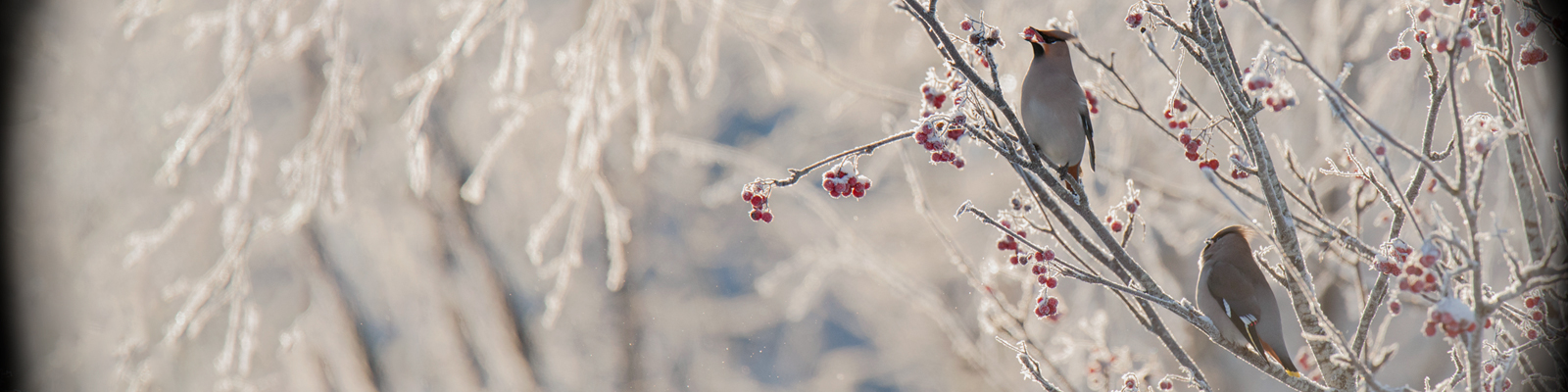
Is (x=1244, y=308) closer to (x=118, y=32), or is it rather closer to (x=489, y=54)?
(x=489, y=54)

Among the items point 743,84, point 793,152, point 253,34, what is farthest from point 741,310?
point 253,34

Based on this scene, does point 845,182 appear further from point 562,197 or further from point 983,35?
point 562,197

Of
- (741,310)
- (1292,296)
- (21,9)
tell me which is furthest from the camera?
(741,310)

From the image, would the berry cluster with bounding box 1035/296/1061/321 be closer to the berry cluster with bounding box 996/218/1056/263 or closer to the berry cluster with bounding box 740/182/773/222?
the berry cluster with bounding box 996/218/1056/263

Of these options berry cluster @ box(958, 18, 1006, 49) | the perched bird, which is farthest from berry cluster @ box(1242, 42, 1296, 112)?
the perched bird

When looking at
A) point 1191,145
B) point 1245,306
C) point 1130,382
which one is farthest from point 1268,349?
point 1191,145

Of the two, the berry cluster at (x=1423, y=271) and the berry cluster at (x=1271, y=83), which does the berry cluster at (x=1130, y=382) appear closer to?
the berry cluster at (x=1423, y=271)
